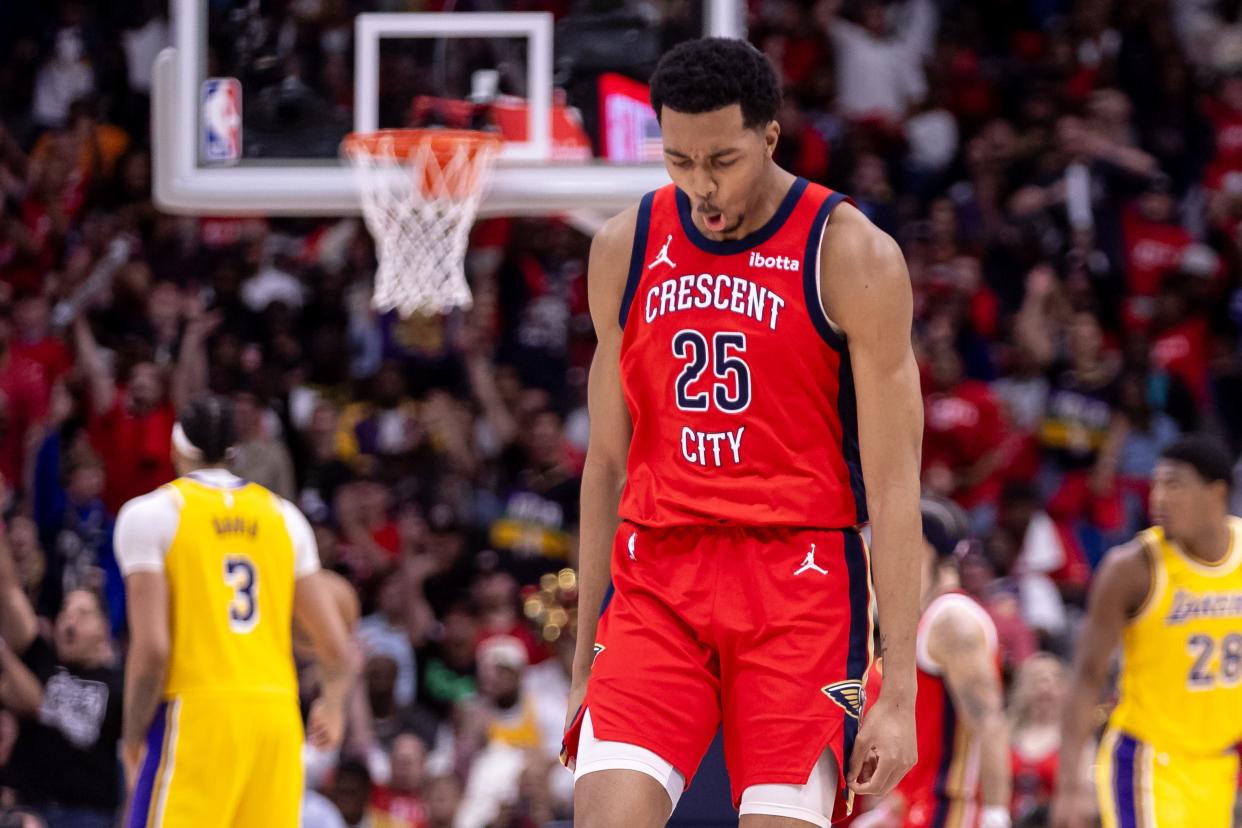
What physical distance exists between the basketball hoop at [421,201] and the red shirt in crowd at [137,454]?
4.16 metres

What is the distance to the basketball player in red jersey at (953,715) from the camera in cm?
682

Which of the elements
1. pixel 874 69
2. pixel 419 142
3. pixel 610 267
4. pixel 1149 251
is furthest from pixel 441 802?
pixel 874 69

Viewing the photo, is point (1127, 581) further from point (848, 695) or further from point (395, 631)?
point (395, 631)

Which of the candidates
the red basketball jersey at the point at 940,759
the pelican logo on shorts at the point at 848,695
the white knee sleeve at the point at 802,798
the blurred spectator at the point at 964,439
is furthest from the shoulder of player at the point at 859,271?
the blurred spectator at the point at 964,439

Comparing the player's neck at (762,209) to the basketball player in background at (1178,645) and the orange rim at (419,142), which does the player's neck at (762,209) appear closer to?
the basketball player in background at (1178,645)

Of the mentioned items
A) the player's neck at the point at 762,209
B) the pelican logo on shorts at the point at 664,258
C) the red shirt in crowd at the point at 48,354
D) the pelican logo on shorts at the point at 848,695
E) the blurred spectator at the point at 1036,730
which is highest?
the player's neck at the point at 762,209

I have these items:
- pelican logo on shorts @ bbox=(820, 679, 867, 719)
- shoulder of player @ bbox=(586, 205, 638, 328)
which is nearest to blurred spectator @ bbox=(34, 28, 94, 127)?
shoulder of player @ bbox=(586, 205, 638, 328)

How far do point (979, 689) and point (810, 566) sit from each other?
3078 mm

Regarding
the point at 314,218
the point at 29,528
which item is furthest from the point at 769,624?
the point at 314,218

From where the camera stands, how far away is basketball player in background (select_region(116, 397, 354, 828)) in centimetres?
641

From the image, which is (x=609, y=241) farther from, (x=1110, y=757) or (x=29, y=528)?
(x=29, y=528)

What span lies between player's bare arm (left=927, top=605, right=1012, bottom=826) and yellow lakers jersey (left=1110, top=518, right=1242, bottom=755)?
25.7 inches

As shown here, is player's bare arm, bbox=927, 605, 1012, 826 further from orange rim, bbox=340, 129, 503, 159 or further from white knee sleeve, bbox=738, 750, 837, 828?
white knee sleeve, bbox=738, 750, 837, 828

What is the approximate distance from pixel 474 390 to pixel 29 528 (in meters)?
3.14
